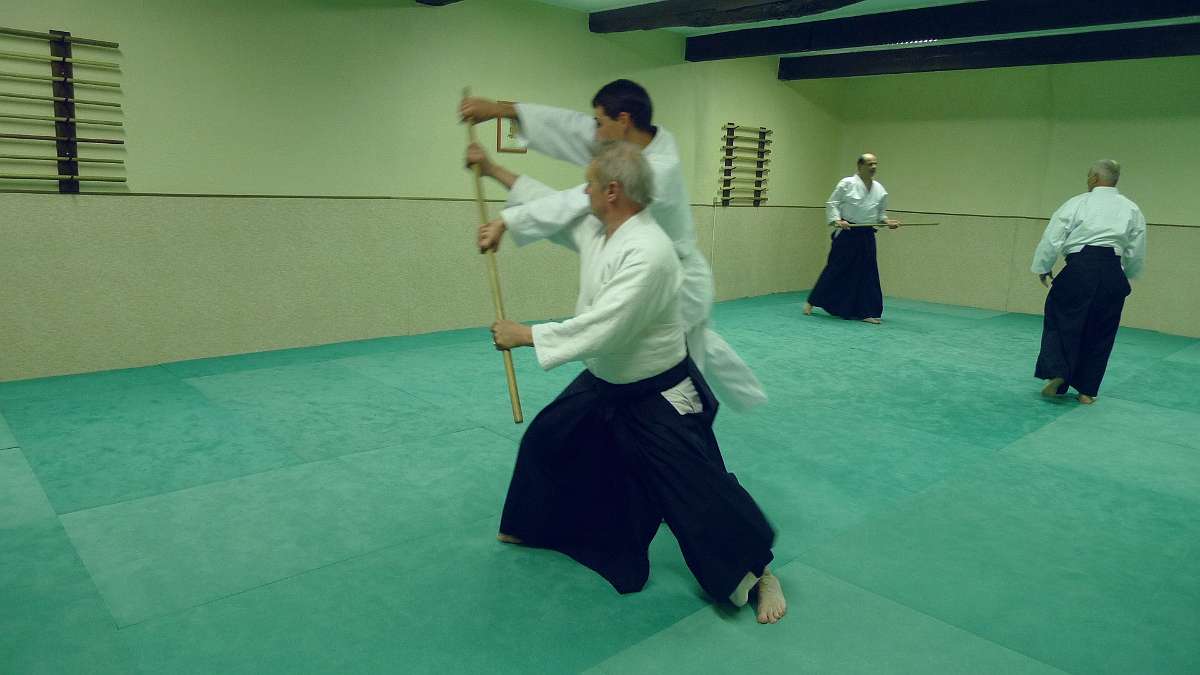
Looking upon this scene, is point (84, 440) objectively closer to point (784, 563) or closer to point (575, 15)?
point (784, 563)

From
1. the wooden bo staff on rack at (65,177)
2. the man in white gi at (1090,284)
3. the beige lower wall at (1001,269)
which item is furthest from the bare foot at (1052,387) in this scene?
the wooden bo staff on rack at (65,177)

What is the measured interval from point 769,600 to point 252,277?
3.91 metres

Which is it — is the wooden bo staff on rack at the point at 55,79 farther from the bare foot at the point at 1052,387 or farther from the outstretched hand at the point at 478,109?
the bare foot at the point at 1052,387

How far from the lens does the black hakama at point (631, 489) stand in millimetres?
2145

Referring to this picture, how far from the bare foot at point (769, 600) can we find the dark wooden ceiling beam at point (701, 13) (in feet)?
12.7

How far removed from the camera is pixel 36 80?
13.3ft

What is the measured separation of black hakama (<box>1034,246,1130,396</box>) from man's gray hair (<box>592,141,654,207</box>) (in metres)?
3.47

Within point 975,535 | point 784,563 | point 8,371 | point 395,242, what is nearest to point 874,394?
point 975,535

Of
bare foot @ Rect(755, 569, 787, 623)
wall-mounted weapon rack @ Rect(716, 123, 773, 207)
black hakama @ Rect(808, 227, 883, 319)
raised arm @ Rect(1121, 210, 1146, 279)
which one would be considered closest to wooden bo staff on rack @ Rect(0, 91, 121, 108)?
bare foot @ Rect(755, 569, 787, 623)

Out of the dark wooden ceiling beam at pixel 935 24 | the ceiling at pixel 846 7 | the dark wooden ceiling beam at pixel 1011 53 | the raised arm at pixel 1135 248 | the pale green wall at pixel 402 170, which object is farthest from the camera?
the dark wooden ceiling beam at pixel 1011 53

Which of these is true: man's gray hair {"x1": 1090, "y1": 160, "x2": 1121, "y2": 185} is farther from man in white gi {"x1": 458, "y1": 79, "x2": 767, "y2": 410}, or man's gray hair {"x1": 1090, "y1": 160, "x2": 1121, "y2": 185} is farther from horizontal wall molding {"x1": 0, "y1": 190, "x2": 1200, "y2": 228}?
horizontal wall molding {"x1": 0, "y1": 190, "x2": 1200, "y2": 228}

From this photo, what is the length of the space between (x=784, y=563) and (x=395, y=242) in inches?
154

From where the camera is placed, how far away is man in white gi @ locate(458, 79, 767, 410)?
2.42 m

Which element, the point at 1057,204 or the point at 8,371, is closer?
the point at 8,371
